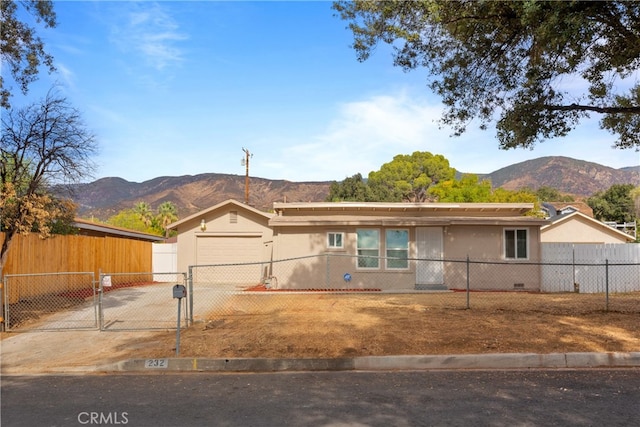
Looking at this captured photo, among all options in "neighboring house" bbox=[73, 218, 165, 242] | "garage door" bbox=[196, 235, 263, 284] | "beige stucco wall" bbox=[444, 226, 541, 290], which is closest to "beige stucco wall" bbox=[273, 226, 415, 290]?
"beige stucco wall" bbox=[444, 226, 541, 290]

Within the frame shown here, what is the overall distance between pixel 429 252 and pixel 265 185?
368 feet

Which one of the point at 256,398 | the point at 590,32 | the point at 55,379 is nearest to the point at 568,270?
the point at 590,32

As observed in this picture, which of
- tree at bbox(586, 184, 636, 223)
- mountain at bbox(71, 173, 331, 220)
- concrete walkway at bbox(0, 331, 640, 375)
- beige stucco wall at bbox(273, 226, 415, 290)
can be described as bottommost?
concrete walkway at bbox(0, 331, 640, 375)

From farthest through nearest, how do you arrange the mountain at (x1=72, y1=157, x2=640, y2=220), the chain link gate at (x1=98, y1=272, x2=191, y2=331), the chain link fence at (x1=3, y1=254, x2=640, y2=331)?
1. the mountain at (x1=72, y1=157, x2=640, y2=220)
2. the chain link fence at (x1=3, y1=254, x2=640, y2=331)
3. the chain link gate at (x1=98, y1=272, x2=191, y2=331)

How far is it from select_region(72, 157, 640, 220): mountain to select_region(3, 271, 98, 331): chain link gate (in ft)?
305

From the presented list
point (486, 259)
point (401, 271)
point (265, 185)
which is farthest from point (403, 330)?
point (265, 185)

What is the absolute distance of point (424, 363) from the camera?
306 inches

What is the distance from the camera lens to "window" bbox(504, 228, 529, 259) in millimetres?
18656

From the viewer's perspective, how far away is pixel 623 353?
7.83 metres

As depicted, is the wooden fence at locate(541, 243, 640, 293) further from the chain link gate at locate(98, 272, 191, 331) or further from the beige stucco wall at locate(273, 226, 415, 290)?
the chain link gate at locate(98, 272, 191, 331)

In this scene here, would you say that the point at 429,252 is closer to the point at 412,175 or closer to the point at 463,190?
the point at 463,190

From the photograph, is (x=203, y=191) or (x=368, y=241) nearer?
(x=368, y=241)

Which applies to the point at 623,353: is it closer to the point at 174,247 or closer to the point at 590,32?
the point at 590,32

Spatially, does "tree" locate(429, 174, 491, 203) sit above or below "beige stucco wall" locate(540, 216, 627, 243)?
above
